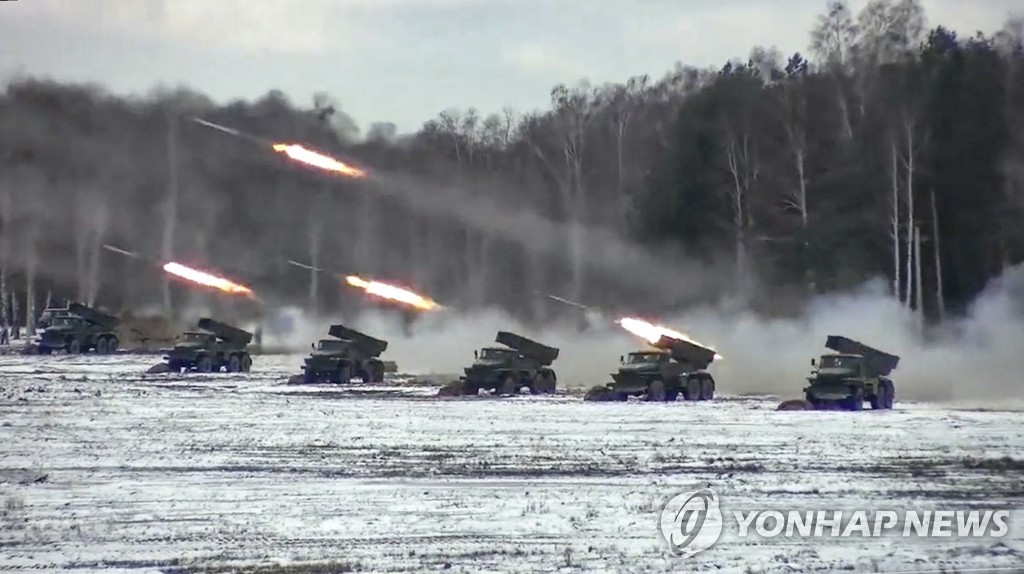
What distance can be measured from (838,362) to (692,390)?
5424 mm

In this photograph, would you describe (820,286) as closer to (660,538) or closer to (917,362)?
(917,362)

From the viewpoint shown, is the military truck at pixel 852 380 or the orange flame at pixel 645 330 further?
the orange flame at pixel 645 330

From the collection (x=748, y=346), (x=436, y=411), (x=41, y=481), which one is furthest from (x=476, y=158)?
(x=41, y=481)

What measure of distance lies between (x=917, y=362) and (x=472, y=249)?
3224 centimetres

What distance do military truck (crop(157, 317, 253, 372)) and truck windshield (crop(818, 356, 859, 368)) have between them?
27966 millimetres

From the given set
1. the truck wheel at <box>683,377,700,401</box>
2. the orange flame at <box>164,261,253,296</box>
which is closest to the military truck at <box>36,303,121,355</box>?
the orange flame at <box>164,261,253,296</box>

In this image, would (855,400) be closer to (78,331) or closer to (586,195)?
(586,195)

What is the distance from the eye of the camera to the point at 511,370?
4856 cm

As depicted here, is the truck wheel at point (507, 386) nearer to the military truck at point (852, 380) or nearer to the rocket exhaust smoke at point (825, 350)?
the rocket exhaust smoke at point (825, 350)

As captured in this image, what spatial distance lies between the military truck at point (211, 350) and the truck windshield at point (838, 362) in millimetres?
27966

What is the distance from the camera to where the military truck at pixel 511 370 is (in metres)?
48.0

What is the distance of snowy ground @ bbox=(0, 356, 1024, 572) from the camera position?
49.9 feet

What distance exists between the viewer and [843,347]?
42250mm

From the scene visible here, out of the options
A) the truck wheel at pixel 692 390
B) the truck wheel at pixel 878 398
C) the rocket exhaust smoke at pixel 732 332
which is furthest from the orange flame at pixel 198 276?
the truck wheel at pixel 878 398
